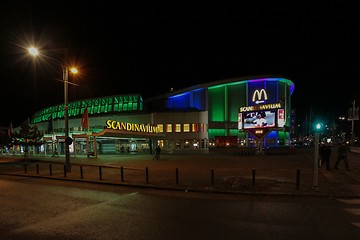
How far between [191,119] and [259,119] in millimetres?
13120

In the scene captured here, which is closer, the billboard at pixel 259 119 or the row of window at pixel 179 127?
the billboard at pixel 259 119

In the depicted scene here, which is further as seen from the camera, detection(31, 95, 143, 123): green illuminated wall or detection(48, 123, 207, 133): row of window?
detection(31, 95, 143, 123): green illuminated wall

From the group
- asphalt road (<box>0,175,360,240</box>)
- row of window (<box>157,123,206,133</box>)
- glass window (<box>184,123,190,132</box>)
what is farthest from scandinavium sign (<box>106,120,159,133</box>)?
asphalt road (<box>0,175,360,240</box>)

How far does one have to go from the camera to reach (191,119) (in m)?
49.8

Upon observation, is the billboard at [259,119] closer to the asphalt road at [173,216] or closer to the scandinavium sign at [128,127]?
the scandinavium sign at [128,127]

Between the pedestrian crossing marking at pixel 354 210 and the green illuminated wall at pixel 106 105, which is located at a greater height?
the green illuminated wall at pixel 106 105

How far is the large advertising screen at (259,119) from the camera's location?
39375 millimetres

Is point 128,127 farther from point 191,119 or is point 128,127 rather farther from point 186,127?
point 191,119

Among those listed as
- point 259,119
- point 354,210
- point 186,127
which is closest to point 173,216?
point 354,210

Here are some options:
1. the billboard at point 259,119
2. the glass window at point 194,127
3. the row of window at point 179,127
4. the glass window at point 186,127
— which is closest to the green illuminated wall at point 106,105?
the row of window at point 179,127

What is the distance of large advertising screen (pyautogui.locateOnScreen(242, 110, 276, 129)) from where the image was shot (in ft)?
129

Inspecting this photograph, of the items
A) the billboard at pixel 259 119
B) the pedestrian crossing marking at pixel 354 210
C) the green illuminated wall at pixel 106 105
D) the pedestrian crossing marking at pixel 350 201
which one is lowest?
the pedestrian crossing marking at pixel 350 201

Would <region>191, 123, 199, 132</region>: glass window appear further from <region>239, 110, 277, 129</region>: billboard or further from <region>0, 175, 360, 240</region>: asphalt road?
<region>0, 175, 360, 240</region>: asphalt road

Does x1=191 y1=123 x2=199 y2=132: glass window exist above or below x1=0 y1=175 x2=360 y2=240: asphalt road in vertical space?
above
